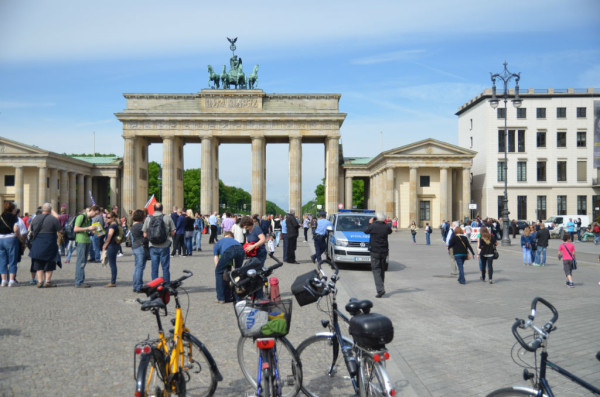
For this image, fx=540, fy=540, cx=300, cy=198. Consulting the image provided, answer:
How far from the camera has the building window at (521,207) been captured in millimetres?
63656

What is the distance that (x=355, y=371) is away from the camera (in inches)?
193

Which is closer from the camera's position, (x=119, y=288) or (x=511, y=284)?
(x=119, y=288)

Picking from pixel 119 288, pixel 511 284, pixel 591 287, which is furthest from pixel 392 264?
pixel 119 288

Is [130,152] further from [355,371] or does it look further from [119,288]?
[355,371]

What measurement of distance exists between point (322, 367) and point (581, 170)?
2621 inches

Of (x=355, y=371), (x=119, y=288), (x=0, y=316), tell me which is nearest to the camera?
(x=355, y=371)

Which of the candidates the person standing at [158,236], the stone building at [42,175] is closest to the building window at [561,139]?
the stone building at [42,175]

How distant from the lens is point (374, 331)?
4449 millimetres

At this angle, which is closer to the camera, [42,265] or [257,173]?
[42,265]

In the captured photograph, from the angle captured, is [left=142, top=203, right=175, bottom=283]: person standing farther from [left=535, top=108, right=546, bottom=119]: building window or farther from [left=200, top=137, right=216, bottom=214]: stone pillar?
[left=535, top=108, right=546, bottom=119]: building window

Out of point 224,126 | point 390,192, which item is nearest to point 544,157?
point 390,192

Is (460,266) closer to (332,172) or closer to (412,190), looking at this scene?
(412,190)

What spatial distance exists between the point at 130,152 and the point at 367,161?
3312 centimetres

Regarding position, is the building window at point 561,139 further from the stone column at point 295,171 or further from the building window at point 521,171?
the stone column at point 295,171
